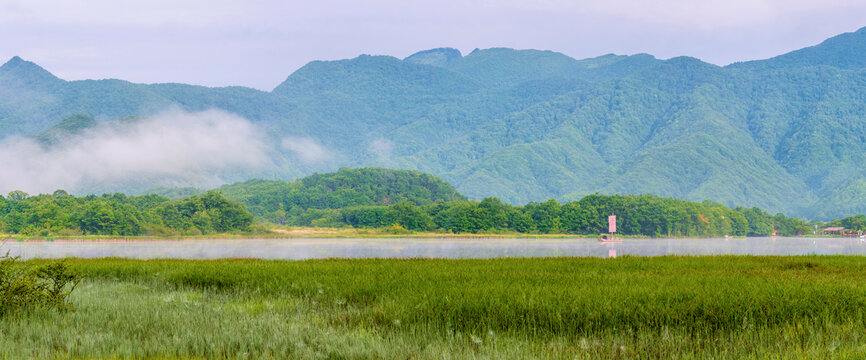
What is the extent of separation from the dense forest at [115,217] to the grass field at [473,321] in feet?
451

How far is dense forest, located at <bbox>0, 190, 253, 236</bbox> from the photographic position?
447 feet

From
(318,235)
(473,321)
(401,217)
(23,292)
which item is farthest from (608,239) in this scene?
(23,292)

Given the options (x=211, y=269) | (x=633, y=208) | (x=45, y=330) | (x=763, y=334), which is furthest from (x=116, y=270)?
(x=633, y=208)

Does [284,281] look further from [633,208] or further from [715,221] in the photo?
[715,221]

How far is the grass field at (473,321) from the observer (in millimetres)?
8656

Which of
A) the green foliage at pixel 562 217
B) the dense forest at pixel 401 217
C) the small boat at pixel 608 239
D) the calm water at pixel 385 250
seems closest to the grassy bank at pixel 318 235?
the dense forest at pixel 401 217

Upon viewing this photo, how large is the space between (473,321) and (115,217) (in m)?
145

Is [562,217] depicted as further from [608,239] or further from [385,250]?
[385,250]

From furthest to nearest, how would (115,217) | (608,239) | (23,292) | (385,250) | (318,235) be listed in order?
1. (318,235)
2. (608,239)
3. (115,217)
4. (385,250)
5. (23,292)

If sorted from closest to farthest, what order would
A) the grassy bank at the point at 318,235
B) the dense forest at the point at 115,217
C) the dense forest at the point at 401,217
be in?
the grassy bank at the point at 318,235, the dense forest at the point at 115,217, the dense forest at the point at 401,217

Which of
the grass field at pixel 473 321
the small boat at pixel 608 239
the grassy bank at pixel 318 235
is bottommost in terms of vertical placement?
the small boat at pixel 608 239

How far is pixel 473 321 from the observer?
10094 mm

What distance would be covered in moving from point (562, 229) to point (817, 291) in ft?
501

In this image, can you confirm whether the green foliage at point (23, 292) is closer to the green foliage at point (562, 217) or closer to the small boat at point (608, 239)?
the small boat at point (608, 239)
